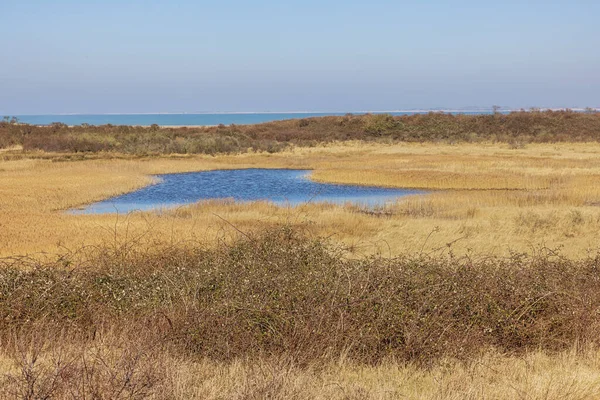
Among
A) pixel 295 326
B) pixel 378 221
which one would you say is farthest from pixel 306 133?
pixel 295 326

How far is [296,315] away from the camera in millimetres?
7906

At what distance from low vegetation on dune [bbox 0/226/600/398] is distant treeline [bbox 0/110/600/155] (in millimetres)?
47777

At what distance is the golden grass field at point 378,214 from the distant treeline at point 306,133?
1031 centimetres

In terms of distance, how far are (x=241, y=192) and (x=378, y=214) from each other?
1064 centimetres

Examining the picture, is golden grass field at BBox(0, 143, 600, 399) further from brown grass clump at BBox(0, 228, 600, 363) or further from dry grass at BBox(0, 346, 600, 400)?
brown grass clump at BBox(0, 228, 600, 363)

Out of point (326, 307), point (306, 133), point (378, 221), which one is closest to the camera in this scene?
point (326, 307)

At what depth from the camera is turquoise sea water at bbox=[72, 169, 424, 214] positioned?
29016mm

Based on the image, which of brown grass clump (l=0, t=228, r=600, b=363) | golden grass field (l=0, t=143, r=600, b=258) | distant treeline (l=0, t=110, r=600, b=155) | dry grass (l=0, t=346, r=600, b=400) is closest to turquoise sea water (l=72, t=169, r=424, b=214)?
golden grass field (l=0, t=143, r=600, b=258)

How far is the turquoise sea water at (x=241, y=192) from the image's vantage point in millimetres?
29016

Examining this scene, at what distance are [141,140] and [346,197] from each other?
35519 millimetres

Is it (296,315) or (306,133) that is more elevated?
(306,133)

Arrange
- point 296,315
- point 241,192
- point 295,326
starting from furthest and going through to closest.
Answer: point 241,192 → point 296,315 → point 295,326

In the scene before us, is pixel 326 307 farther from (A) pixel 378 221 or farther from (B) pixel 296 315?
(A) pixel 378 221

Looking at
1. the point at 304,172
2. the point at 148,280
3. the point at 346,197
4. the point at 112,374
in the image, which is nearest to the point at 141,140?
the point at 304,172
